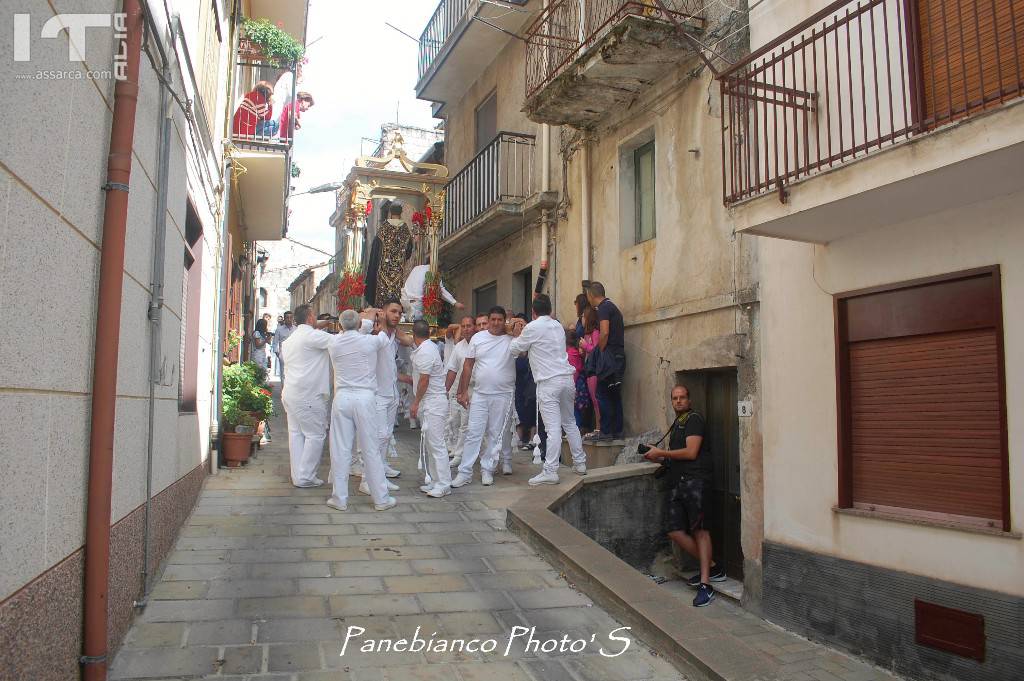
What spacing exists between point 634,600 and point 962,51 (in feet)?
13.9

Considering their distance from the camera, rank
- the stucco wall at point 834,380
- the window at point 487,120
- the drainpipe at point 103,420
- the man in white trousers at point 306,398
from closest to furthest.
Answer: the drainpipe at point 103,420
the stucco wall at point 834,380
the man in white trousers at point 306,398
the window at point 487,120

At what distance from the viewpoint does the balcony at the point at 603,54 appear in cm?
962

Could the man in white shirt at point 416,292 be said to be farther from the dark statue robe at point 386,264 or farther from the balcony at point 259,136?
the balcony at point 259,136

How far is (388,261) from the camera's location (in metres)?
15.6

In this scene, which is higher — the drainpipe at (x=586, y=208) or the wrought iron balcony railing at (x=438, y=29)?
the wrought iron balcony railing at (x=438, y=29)

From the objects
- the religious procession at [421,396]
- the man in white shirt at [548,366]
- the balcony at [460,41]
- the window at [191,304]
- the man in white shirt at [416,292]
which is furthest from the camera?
the balcony at [460,41]

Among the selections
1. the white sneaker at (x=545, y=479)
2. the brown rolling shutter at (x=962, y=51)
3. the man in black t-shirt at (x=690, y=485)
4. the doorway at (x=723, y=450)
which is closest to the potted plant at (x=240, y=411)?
the white sneaker at (x=545, y=479)

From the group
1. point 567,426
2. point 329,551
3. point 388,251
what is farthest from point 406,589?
point 388,251

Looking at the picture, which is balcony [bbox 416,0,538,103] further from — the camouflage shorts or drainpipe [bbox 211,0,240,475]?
the camouflage shorts

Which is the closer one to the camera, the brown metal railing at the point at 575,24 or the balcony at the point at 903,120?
the balcony at the point at 903,120

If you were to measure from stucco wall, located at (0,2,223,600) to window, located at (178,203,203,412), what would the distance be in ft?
8.45

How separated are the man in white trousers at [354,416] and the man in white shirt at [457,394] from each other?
122 cm

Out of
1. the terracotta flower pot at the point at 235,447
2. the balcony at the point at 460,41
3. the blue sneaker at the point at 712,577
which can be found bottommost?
the blue sneaker at the point at 712,577

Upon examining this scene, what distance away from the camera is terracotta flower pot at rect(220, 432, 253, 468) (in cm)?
896
